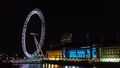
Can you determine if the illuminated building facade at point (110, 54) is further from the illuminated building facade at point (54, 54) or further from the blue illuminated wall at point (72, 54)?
the illuminated building facade at point (54, 54)

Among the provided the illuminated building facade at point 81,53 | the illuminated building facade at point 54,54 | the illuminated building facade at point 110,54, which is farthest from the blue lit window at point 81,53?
the illuminated building facade at point 110,54

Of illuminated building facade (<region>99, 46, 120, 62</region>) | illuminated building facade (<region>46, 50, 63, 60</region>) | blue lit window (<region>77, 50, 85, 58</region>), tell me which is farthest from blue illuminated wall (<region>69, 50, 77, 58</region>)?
illuminated building facade (<region>99, 46, 120, 62</region>)

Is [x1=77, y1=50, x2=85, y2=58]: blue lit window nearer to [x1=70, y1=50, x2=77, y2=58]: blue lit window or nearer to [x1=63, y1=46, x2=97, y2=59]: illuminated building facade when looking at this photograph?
[x1=63, y1=46, x2=97, y2=59]: illuminated building facade

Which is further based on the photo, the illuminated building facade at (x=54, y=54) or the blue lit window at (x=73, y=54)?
the illuminated building facade at (x=54, y=54)

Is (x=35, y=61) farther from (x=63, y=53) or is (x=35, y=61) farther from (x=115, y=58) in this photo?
(x=63, y=53)

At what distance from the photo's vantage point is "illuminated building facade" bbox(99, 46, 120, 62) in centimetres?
7844

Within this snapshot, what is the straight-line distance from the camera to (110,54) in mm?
80000

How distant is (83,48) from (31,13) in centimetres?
4087

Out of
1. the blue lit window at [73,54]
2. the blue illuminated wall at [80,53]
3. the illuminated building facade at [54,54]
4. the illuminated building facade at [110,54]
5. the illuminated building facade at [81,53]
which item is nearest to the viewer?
the illuminated building facade at [110,54]

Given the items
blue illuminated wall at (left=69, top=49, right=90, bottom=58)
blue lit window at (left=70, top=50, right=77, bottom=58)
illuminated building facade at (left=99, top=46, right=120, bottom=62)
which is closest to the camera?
illuminated building facade at (left=99, top=46, right=120, bottom=62)

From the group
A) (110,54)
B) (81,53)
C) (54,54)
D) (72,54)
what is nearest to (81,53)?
(81,53)

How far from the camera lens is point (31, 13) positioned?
53.6 metres

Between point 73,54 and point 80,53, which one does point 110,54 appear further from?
point 73,54

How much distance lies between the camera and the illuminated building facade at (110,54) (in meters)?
78.4
